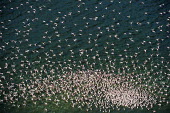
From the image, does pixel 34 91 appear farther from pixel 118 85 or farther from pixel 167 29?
pixel 167 29

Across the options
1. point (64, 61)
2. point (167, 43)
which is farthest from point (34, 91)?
point (167, 43)

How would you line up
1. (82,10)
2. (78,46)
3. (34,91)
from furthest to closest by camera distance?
(82,10) → (78,46) → (34,91)

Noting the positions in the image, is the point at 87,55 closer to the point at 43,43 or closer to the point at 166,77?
the point at 43,43

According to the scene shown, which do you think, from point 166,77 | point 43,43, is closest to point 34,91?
point 43,43

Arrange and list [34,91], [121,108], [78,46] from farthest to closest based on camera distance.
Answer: [78,46], [34,91], [121,108]

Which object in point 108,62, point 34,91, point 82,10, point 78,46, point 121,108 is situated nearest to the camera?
point 121,108

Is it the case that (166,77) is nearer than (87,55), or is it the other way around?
(166,77)
